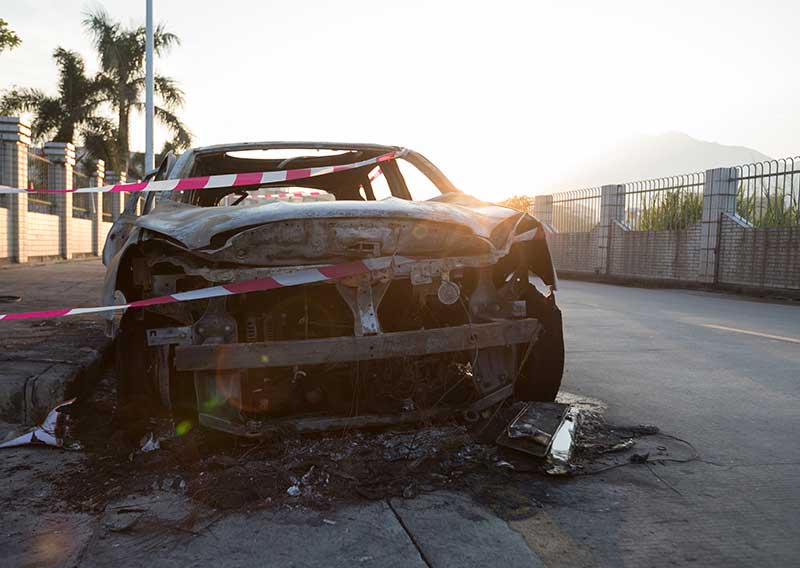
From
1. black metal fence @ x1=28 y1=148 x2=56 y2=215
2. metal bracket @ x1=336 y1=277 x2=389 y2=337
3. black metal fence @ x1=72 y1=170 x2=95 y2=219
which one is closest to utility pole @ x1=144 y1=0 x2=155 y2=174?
black metal fence @ x1=72 y1=170 x2=95 y2=219

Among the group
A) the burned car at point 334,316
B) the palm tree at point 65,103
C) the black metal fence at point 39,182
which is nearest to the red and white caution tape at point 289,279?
the burned car at point 334,316

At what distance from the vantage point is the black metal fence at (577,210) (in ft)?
73.3

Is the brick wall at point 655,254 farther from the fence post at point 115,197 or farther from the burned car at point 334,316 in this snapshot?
the fence post at point 115,197

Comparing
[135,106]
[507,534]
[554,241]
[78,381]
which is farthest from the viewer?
[135,106]

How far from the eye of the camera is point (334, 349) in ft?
9.23

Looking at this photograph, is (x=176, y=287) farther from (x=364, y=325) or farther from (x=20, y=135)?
(x=20, y=135)

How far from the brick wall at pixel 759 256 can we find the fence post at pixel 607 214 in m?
4.93

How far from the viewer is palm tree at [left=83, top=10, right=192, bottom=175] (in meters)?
30.2

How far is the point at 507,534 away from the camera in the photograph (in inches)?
86.4

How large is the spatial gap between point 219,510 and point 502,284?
185 centimetres

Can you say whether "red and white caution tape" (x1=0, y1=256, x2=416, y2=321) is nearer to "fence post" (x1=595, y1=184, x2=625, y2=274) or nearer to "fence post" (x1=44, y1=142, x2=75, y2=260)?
"fence post" (x1=44, y1=142, x2=75, y2=260)

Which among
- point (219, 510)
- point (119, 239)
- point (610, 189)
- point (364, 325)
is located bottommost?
point (219, 510)

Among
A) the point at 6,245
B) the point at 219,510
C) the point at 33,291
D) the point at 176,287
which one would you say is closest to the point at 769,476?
the point at 219,510

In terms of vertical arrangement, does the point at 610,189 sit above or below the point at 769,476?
above
